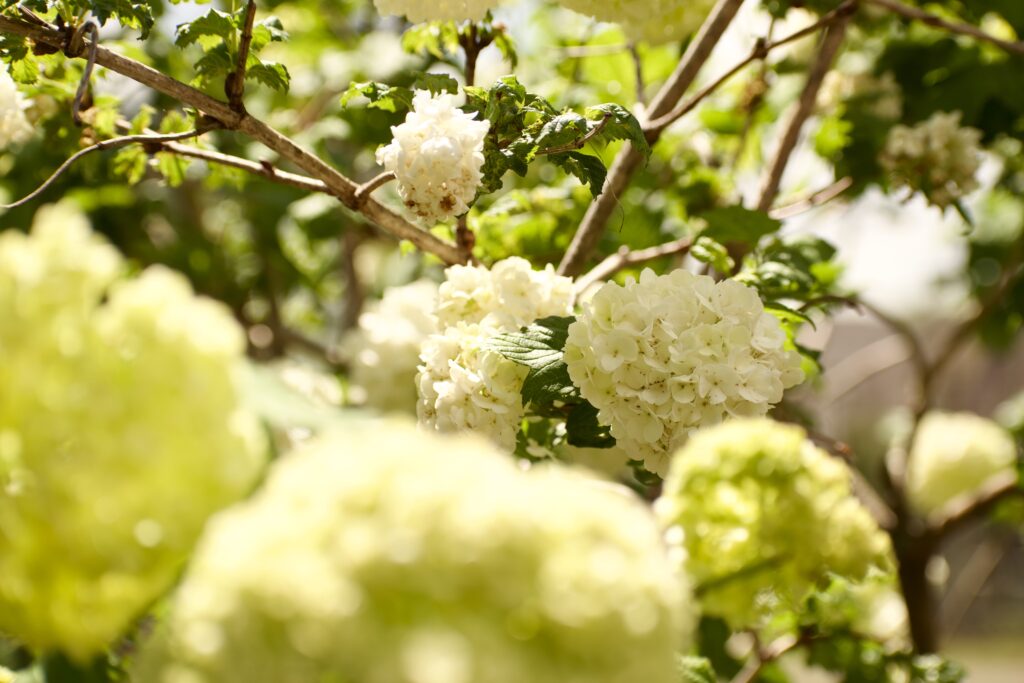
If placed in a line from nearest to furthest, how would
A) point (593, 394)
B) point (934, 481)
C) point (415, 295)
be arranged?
point (593, 394)
point (415, 295)
point (934, 481)

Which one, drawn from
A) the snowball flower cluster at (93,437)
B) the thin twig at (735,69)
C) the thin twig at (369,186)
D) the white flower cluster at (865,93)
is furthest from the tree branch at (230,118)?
the white flower cluster at (865,93)

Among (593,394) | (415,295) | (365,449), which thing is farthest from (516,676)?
(415,295)

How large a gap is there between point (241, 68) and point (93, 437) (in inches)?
33.7

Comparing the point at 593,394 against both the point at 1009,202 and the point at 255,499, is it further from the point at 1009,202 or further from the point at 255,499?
the point at 1009,202

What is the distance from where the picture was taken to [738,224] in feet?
5.40

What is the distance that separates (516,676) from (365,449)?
6.3 inches

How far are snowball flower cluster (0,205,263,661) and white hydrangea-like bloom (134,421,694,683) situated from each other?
0.05 metres

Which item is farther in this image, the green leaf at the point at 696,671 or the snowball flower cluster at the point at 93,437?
the green leaf at the point at 696,671

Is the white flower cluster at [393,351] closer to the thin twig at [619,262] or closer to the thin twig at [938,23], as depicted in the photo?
the thin twig at [619,262]

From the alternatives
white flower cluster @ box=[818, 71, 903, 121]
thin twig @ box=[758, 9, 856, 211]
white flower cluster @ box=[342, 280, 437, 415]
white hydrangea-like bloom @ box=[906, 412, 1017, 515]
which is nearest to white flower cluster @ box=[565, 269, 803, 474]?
thin twig @ box=[758, 9, 856, 211]

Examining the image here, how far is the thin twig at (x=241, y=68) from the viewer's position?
1.30 m

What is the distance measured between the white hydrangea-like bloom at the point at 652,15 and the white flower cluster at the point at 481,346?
0.55 m

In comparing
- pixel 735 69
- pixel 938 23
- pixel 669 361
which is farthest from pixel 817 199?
pixel 669 361

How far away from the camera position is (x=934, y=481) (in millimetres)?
3523
